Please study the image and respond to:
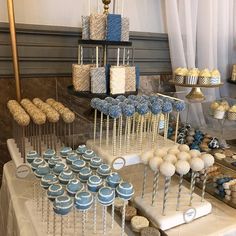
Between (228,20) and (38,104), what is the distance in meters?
1.15

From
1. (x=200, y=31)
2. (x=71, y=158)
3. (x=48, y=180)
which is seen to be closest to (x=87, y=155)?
(x=71, y=158)

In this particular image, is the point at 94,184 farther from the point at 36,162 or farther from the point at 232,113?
the point at 232,113

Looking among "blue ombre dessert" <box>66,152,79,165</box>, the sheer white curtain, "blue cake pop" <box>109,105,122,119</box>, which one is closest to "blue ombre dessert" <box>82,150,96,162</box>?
"blue ombre dessert" <box>66,152,79,165</box>

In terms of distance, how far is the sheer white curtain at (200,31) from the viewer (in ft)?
4.80

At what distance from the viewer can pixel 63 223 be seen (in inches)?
28.4

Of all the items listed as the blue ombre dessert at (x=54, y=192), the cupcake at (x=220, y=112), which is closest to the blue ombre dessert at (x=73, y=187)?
the blue ombre dessert at (x=54, y=192)

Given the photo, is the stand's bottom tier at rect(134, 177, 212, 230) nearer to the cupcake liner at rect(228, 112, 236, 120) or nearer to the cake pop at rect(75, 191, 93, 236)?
the cake pop at rect(75, 191, 93, 236)

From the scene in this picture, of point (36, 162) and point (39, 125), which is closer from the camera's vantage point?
point (36, 162)

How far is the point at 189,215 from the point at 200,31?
1054 mm

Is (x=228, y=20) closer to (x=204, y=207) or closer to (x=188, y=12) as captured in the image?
(x=188, y=12)

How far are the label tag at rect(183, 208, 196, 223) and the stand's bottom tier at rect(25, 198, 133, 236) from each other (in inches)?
5.9

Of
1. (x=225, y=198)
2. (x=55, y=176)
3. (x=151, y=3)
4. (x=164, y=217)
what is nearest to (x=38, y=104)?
(x=55, y=176)

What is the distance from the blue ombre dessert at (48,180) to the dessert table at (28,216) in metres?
0.11

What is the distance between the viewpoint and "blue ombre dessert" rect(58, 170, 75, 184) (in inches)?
27.2
